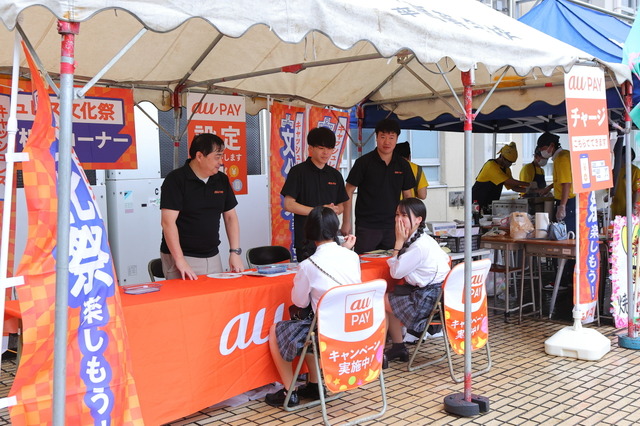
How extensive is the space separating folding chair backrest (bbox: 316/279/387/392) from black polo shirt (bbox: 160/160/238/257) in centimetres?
127

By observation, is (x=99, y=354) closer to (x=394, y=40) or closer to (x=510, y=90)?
(x=394, y=40)

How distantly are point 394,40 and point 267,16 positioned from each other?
73 cm

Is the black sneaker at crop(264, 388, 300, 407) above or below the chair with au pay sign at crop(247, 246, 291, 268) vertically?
below

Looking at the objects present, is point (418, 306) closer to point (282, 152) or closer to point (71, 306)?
point (71, 306)

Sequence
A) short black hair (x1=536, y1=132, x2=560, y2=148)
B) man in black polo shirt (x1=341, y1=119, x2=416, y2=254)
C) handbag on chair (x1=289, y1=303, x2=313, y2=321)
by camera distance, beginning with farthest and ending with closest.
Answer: short black hair (x1=536, y1=132, x2=560, y2=148), man in black polo shirt (x1=341, y1=119, x2=416, y2=254), handbag on chair (x1=289, y1=303, x2=313, y2=321)

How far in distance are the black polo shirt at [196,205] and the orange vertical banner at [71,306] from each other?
153cm

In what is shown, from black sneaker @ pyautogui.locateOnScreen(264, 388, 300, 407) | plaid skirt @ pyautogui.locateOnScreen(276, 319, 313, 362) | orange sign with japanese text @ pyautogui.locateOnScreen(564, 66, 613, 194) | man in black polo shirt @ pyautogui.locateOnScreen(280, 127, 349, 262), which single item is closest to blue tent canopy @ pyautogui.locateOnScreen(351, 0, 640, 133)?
orange sign with japanese text @ pyautogui.locateOnScreen(564, 66, 613, 194)

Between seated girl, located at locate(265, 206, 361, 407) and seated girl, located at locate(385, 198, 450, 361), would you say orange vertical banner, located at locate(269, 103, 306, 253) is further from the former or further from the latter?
seated girl, located at locate(265, 206, 361, 407)

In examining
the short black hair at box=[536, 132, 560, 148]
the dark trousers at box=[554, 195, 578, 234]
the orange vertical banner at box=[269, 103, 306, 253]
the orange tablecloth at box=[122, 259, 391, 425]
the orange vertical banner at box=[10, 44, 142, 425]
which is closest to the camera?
the orange vertical banner at box=[10, 44, 142, 425]

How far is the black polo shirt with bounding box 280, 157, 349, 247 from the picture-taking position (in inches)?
197

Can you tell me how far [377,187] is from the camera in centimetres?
552

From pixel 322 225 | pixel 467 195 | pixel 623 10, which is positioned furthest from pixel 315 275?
pixel 623 10

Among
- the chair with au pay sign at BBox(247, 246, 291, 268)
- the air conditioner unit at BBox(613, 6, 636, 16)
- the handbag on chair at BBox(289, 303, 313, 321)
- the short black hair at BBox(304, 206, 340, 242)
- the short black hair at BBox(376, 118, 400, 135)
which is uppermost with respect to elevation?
the air conditioner unit at BBox(613, 6, 636, 16)

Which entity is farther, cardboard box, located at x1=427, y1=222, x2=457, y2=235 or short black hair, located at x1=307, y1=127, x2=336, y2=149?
cardboard box, located at x1=427, y1=222, x2=457, y2=235
